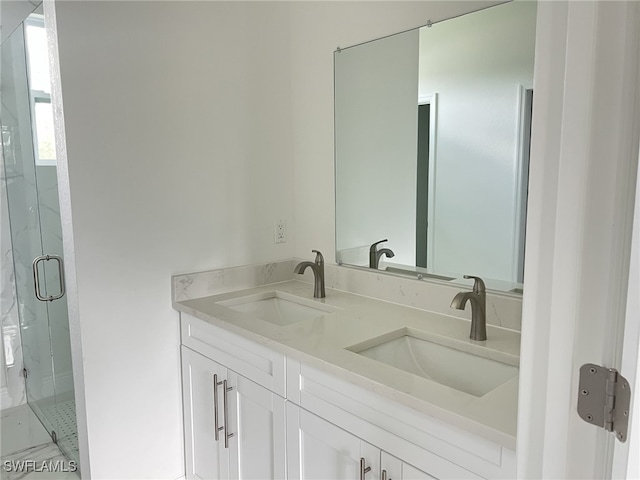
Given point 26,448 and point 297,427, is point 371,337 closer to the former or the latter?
point 297,427

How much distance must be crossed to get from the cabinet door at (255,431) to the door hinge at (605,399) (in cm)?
102

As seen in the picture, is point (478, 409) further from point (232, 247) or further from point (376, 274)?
point (232, 247)

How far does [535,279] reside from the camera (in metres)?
0.67

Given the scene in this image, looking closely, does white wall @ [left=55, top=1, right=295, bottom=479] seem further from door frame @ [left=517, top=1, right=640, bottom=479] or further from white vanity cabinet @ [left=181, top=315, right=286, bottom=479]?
door frame @ [left=517, top=1, right=640, bottom=479]

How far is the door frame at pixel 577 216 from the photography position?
567mm

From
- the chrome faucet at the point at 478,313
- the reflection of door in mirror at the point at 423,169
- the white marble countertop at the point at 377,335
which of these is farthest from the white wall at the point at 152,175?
the chrome faucet at the point at 478,313

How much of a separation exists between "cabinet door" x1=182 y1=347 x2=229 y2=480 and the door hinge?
1317 millimetres

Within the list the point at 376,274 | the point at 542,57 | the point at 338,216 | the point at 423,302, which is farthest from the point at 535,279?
the point at 338,216

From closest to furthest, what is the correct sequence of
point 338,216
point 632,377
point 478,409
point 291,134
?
point 632,377 < point 478,409 < point 338,216 < point 291,134

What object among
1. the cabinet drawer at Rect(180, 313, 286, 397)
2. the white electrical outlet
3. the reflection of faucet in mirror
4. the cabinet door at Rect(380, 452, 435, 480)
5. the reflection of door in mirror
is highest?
the reflection of door in mirror

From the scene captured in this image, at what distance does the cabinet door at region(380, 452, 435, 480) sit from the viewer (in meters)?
1.12

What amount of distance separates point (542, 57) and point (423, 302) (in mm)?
1251

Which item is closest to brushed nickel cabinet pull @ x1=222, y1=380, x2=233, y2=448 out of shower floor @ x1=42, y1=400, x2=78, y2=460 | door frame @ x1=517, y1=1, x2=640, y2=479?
shower floor @ x1=42, y1=400, x2=78, y2=460

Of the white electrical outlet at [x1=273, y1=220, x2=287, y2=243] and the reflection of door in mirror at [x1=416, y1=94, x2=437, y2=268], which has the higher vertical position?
the reflection of door in mirror at [x1=416, y1=94, x2=437, y2=268]
